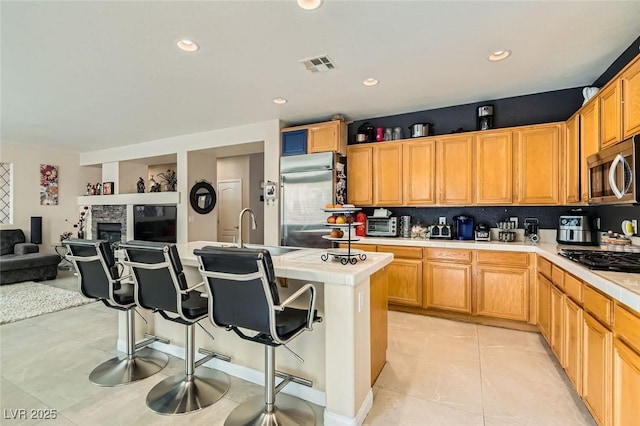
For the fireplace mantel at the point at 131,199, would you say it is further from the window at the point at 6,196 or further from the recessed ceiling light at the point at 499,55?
the recessed ceiling light at the point at 499,55

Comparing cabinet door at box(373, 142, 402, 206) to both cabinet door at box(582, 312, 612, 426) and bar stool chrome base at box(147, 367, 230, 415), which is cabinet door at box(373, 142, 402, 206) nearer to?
cabinet door at box(582, 312, 612, 426)

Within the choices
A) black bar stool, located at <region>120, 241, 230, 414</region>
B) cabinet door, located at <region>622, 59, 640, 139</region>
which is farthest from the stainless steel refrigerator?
cabinet door, located at <region>622, 59, 640, 139</region>

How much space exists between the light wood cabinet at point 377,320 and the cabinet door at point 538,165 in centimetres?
227

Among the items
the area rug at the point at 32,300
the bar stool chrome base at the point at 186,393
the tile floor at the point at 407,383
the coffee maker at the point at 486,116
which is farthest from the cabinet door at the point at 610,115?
the area rug at the point at 32,300

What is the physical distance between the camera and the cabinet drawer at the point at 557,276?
2.44m

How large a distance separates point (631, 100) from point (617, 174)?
501mm

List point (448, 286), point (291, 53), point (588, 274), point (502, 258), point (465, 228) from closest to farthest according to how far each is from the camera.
→ point (588, 274) → point (291, 53) → point (502, 258) → point (448, 286) → point (465, 228)

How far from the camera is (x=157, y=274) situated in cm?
203

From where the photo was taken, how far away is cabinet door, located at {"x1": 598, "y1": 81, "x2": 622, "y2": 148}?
7.33 ft

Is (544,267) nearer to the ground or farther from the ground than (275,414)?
farther from the ground

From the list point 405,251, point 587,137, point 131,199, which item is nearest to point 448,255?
point 405,251

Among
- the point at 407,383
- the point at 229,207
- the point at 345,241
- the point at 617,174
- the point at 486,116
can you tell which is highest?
the point at 486,116

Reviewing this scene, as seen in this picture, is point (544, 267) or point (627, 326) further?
point (544, 267)

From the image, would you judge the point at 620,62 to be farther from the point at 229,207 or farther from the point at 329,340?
the point at 229,207
